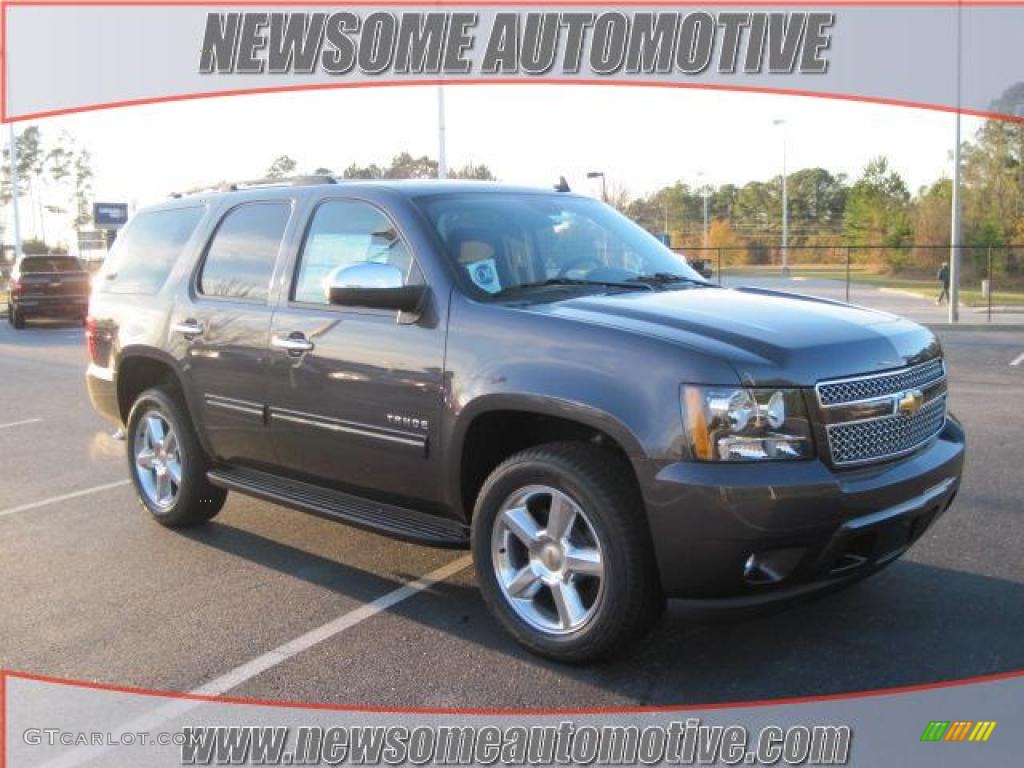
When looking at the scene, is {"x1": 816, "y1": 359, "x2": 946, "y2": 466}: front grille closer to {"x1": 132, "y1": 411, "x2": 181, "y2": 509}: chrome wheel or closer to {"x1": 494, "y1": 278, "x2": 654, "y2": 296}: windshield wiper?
{"x1": 494, "y1": 278, "x2": 654, "y2": 296}: windshield wiper

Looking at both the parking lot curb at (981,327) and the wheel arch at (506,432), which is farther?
the parking lot curb at (981,327)

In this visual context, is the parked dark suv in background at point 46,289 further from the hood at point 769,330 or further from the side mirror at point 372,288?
the hood at point 769,330

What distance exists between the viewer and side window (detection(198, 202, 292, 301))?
5223mm

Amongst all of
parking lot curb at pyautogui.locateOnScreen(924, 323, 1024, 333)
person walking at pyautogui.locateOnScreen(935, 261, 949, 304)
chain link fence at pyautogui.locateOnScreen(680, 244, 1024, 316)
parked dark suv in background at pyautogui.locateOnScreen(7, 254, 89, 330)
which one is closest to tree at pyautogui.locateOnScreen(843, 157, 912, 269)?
chain link fence at pyautogui.locateOnScreen(680, 244, 1024, 316)

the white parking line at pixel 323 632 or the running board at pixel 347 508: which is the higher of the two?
the running board at pixel 347 508

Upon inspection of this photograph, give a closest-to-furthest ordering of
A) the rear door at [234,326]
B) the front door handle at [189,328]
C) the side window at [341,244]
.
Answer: the side window at [341,244] < the rear door at [234,326] < the front door handle at [189,328]

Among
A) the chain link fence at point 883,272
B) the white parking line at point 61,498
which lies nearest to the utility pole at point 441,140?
the chain link fence at point 883,272

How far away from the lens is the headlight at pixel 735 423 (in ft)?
11.6

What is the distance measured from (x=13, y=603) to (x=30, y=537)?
3.99 feet

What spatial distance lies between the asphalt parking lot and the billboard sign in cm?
3688

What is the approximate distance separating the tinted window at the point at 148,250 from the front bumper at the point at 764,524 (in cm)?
351

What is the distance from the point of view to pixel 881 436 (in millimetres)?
3826

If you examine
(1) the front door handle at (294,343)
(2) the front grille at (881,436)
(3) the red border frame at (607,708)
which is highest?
(1) the front door handle at (294,343)

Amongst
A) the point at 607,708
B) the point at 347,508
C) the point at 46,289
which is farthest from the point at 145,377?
the point at 46,289
